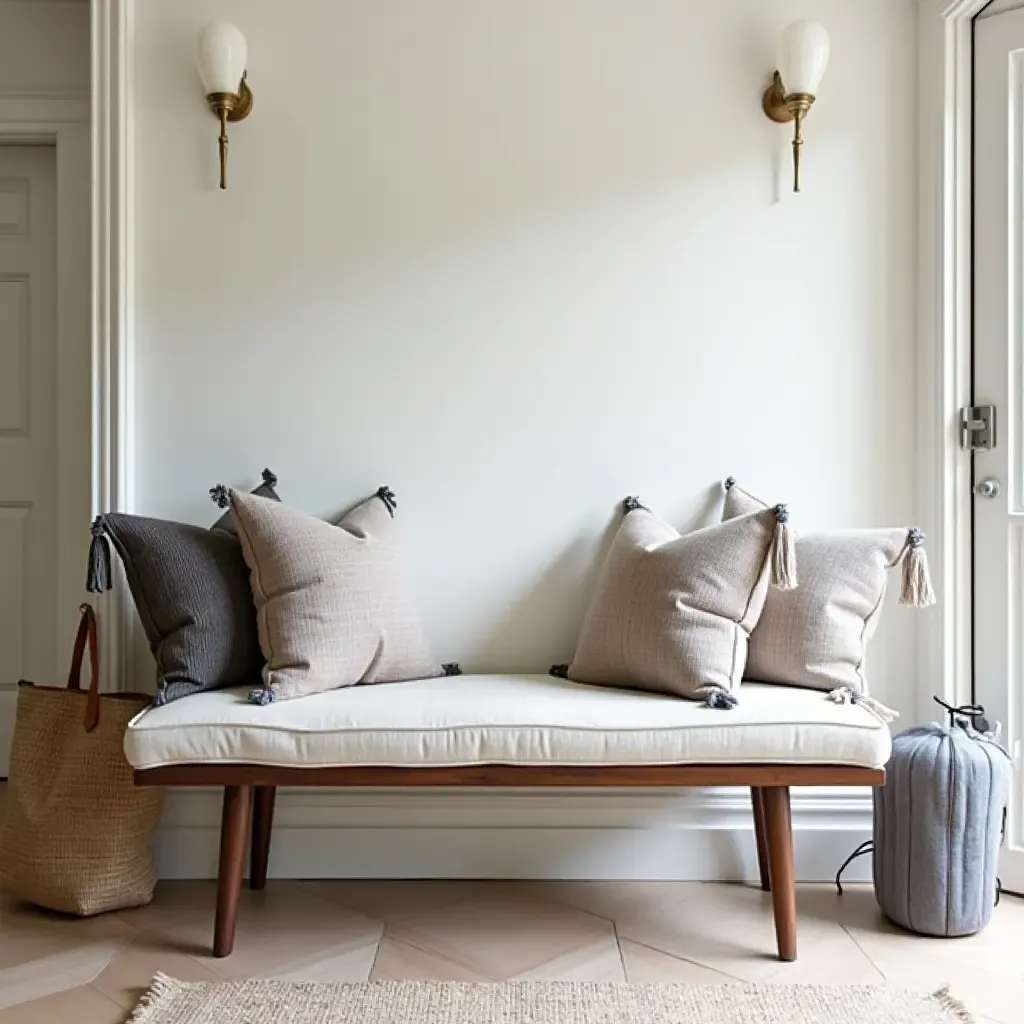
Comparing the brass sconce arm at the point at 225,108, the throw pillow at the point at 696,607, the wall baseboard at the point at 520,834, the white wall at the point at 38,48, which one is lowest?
the wall baseboard at the point at 520,834

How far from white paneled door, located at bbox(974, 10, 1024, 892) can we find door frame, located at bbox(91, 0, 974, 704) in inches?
1.2

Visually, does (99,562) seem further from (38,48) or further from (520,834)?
(38,48)

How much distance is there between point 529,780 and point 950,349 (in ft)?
4.75

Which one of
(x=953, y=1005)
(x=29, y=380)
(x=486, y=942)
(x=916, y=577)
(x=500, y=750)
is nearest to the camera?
(x=953, y=1005)

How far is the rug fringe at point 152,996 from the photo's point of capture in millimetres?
1753

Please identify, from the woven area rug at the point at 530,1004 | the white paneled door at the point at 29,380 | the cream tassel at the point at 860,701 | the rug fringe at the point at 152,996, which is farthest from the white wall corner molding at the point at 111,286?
the cream tassel at the point at 860,701

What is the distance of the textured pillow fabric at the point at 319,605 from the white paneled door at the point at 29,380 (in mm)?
1177

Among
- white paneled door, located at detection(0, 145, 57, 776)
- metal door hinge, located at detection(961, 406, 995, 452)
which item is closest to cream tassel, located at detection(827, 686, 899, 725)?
metal door hinge, located at detection(961, 406, 995, 452)

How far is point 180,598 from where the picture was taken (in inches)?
85.0

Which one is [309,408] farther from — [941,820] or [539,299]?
[941,820]

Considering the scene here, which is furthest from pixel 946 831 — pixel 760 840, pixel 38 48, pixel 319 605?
pixel 38 48

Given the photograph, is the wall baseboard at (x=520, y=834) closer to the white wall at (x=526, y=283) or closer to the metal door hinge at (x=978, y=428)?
the white wall at (x=526, y=283)

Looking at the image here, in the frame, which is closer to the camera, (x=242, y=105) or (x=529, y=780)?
(x=529, y=780)

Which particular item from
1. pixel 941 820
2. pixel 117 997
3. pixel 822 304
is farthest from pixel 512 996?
pixel 822 304
